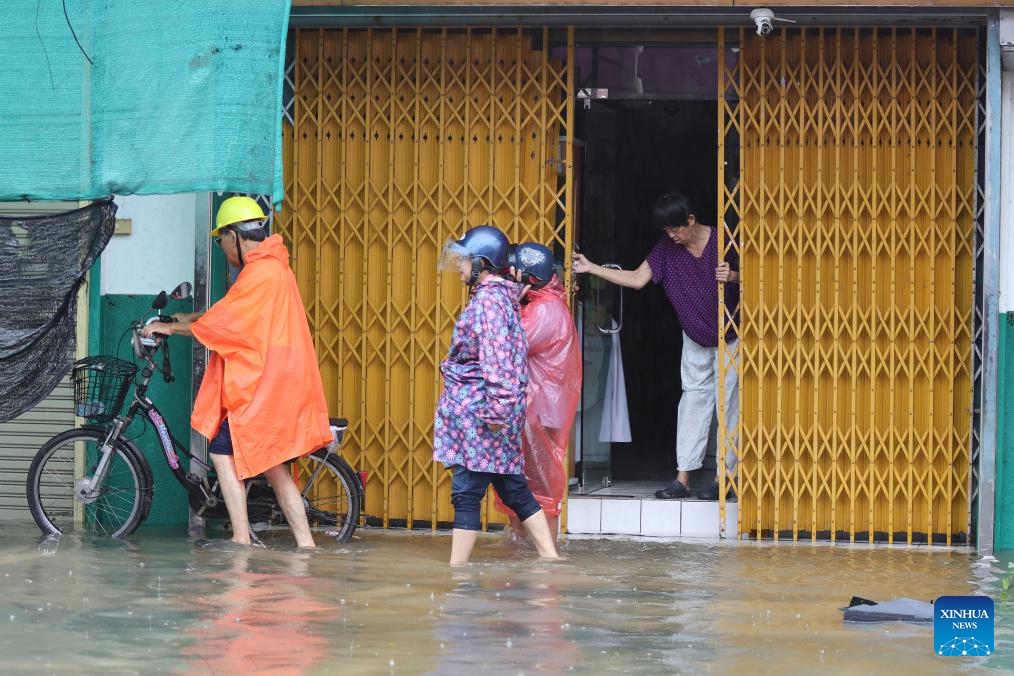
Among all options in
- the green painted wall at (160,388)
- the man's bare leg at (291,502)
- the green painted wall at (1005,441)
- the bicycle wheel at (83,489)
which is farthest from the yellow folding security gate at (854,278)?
the bicycle wheel at (83,489)

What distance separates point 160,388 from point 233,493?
1236mm

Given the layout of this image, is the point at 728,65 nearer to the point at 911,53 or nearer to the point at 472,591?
the point at 911,53

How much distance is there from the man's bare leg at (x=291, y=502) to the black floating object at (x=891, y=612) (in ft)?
10.8

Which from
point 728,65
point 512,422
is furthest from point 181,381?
point 728,65

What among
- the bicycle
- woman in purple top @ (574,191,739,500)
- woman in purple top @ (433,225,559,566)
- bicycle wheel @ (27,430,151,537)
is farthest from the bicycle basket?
woman in purple top @ (574,191,739,500)

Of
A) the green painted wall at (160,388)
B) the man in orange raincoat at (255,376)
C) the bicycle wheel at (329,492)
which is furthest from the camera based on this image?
the green painted wall at (160,388)

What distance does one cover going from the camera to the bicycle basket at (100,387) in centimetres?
864

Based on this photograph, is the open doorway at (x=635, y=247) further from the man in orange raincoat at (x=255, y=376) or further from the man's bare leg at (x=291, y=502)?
the man in orange raincoat at (x=255, y=376)

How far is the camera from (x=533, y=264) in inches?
329

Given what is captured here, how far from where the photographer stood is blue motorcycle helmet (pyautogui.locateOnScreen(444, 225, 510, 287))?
7910 millimetres

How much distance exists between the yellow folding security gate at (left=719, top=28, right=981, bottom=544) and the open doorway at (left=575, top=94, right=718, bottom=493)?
94 cm

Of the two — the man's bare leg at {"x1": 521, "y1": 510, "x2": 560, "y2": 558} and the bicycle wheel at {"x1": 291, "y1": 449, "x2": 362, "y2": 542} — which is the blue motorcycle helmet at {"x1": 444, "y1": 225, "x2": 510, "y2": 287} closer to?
the man's bare leg at {"x1": 521, "y1": 510, "x2": 560, "y2": 558}

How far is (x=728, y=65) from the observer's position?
30.7 ft

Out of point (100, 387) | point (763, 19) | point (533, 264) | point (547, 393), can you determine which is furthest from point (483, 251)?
point (100, 387)
